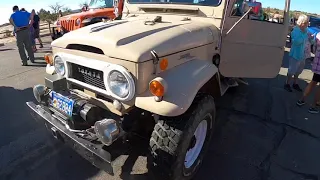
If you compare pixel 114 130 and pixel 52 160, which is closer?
pixel 114 130

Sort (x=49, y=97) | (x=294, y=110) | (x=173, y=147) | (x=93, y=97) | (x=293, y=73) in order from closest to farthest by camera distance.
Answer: (x=173, y=147)
(x=93, y=97)
(x=49, y=97)
(x=294, y=110)
(x=293, y=73)

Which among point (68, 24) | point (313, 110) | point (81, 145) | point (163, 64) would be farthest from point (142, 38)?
point (68, 24)

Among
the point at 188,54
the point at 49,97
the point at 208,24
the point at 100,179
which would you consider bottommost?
the point at 100,179

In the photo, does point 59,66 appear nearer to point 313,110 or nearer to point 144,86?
point 144,86

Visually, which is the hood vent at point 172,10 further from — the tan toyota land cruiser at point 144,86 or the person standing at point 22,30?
the person standing at point 22,30

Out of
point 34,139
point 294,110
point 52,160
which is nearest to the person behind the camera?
point 52,160

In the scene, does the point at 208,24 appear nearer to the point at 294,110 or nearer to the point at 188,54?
the point at 188,54

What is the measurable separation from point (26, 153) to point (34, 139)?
1.11 feet

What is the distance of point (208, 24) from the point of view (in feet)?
11.2

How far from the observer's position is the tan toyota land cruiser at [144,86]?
238cm

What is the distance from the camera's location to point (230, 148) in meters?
3.65

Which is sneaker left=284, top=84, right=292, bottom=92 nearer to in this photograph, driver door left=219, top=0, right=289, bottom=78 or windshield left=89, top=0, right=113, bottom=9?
driver door left=219, top=0, right=289, bottom=78

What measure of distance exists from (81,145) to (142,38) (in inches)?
46.6

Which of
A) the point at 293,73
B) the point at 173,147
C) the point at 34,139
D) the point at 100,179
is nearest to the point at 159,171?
the point at 173,147
